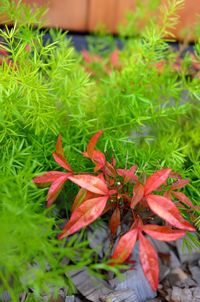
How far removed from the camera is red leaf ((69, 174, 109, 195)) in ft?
2.63

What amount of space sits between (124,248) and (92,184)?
14 centimetres

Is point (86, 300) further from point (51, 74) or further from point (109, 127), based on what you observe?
point (51, 74)

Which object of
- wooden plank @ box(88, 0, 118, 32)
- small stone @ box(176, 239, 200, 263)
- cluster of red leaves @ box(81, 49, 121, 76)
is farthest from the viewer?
wooden plank @ box(88, 0, 118, 32)

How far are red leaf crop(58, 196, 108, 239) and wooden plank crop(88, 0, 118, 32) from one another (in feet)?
3.58

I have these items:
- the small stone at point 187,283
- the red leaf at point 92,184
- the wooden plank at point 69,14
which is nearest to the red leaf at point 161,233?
the red leaf at point 92,184

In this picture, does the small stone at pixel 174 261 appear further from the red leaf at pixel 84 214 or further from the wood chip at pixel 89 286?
the red leaf at pixel 84 214

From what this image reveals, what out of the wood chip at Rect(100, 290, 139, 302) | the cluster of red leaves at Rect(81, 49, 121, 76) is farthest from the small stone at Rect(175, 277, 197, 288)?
the cluster of red leaves at Rect(81, 49, 121, 76)

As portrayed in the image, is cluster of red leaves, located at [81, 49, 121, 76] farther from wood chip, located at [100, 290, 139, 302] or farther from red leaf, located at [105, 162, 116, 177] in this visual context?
wood chip, located at [100, 290, 139, 302]

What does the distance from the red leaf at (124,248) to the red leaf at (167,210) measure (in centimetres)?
6

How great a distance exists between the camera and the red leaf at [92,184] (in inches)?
31.5

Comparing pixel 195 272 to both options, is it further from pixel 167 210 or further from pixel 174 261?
pixel 167 210

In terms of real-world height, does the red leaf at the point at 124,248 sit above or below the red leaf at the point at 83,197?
below

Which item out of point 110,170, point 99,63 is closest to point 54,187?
point 110,170

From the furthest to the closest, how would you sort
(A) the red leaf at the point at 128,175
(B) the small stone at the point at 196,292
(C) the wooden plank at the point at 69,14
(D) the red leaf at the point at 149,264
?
(C) the wooden plank at the point at 69,14, (B) the small stone at the point at 196,292, (A) the red leaf at the point at 128,175, (D) the red leaf at the point at 149,264
